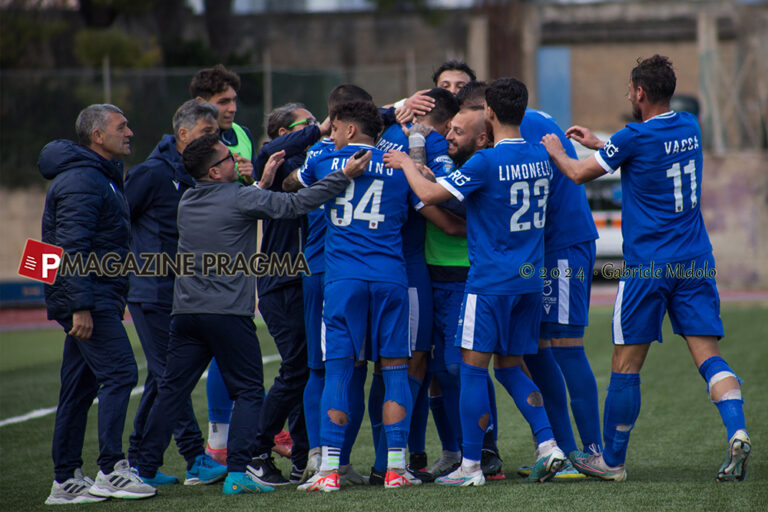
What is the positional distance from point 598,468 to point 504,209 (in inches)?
61.7

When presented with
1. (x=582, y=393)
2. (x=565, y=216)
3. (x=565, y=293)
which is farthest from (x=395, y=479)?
(x=565, y=216)

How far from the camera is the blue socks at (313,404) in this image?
5.67 m

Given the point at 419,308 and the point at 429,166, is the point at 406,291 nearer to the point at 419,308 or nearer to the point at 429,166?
the point at 419,308

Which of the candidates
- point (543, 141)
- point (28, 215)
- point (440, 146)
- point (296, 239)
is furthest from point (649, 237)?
point (28, 215)

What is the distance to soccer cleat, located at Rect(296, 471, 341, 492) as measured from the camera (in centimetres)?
515

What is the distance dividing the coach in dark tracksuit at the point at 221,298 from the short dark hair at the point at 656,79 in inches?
67.6

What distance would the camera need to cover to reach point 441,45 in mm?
Answer: 24266

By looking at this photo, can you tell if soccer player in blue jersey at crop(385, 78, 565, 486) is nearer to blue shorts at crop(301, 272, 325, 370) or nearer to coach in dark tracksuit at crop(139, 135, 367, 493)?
coach in dark tracksuit at crop(139, 135, 367, 493)

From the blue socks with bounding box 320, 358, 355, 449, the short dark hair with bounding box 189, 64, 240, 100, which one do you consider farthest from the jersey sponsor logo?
the short dark hair with bounding box 189, 64, 240, 100

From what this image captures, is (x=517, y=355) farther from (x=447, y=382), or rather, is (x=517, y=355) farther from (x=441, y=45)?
(x=441, y=45)

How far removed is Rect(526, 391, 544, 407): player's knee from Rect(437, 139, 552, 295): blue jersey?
58cm

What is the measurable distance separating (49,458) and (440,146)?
11.9ft

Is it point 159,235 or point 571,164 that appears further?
point 159,235

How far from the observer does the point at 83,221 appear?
17.4 ft
